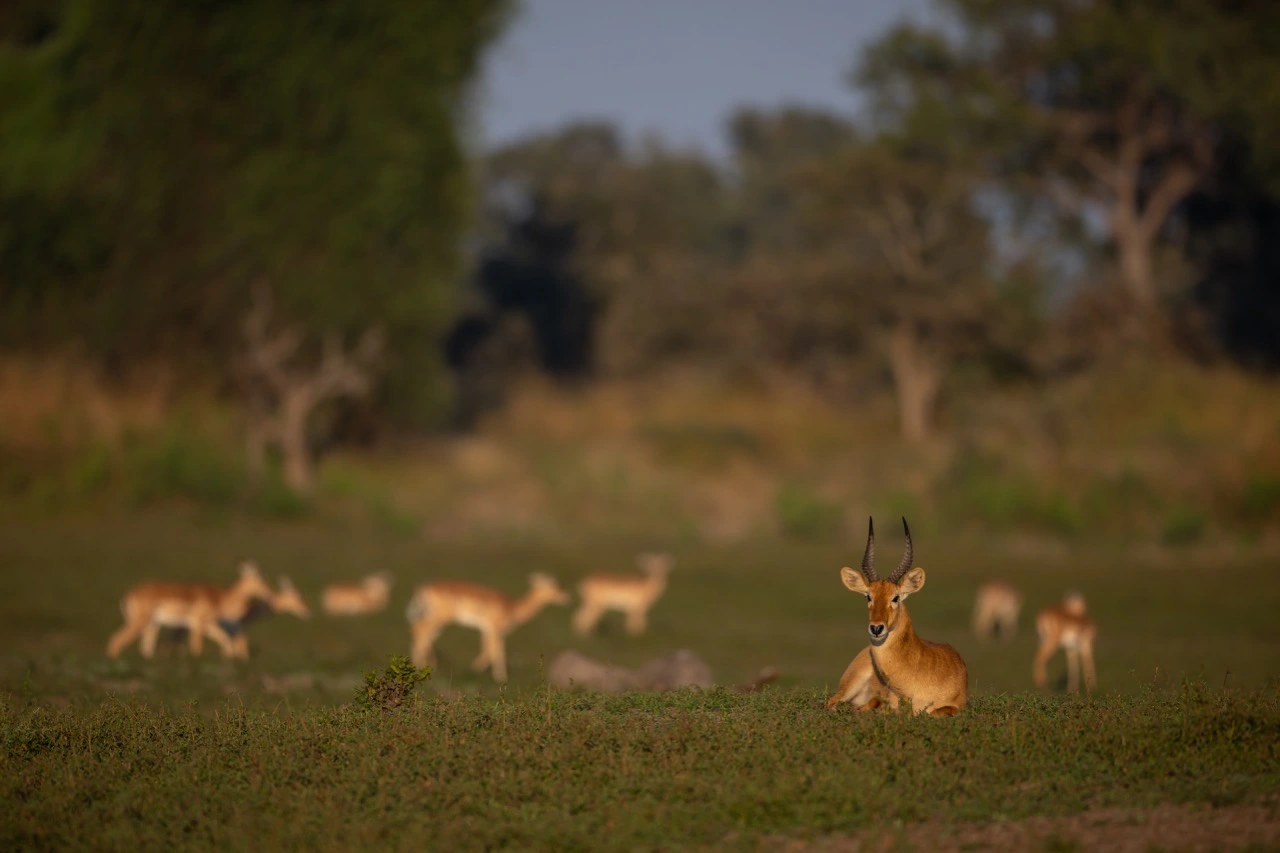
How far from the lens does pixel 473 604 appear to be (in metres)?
16.8

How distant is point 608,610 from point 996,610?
6549 mm

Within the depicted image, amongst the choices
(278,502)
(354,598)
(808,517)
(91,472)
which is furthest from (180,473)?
(808,517)

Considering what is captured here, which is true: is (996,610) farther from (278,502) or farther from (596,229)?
(596,229)

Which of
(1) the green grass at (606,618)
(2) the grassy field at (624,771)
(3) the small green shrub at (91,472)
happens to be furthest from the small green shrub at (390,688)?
(3) the small green shrub at (91,472)

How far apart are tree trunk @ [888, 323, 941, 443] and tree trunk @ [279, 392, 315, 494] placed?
1591 cm

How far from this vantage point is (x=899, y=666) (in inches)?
356

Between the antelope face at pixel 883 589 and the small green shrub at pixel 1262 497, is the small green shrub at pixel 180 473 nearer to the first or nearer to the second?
the small green shrub at pixel 1262 497

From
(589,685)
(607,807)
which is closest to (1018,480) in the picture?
(589,685)

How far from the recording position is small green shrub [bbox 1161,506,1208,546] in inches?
1073

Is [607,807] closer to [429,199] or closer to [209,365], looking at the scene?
[209,365]

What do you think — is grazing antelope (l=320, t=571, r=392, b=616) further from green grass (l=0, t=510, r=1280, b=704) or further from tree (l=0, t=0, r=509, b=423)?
tree (l=0, t=0, r=509, b=423)

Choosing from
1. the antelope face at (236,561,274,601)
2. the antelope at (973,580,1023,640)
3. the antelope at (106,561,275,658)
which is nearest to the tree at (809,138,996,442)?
the antelope at (973,580,1023,640)

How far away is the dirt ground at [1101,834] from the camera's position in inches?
274

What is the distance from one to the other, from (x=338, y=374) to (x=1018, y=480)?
13198 mm
